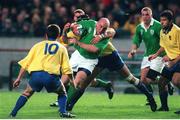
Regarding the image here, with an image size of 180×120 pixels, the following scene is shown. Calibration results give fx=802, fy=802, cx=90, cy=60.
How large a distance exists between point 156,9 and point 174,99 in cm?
602

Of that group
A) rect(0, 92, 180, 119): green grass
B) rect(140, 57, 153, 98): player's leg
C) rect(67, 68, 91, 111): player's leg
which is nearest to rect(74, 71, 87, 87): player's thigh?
rect(67, 68, 91, 111): player's leg

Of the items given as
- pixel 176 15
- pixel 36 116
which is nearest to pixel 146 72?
pixel 36 116

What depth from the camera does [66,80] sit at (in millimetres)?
16484

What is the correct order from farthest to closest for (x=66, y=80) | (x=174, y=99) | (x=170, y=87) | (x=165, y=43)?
(x=174, y=99), (x=170, y=87), (x=66, y=80), (x=165, y=43)

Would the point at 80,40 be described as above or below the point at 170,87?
above

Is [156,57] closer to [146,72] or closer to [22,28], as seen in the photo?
[146,72]

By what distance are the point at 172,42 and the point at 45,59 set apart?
8.95 ft

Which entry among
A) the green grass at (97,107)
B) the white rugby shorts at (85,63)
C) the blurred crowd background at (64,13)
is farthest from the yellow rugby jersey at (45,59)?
the blurred crowd background at (64,13)

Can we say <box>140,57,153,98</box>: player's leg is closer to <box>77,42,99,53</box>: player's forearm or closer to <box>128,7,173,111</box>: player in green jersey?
<box>128,7,173,111</box>: player in green jersey

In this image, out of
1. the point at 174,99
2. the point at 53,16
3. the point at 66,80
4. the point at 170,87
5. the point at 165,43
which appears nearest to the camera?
the point at 165,43

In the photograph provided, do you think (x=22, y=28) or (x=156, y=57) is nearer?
(x=156, y=57)

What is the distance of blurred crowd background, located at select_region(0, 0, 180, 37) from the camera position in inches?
958

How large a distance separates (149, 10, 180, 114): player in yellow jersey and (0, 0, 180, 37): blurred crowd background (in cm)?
861

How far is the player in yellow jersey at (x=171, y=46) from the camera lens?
14.8m
